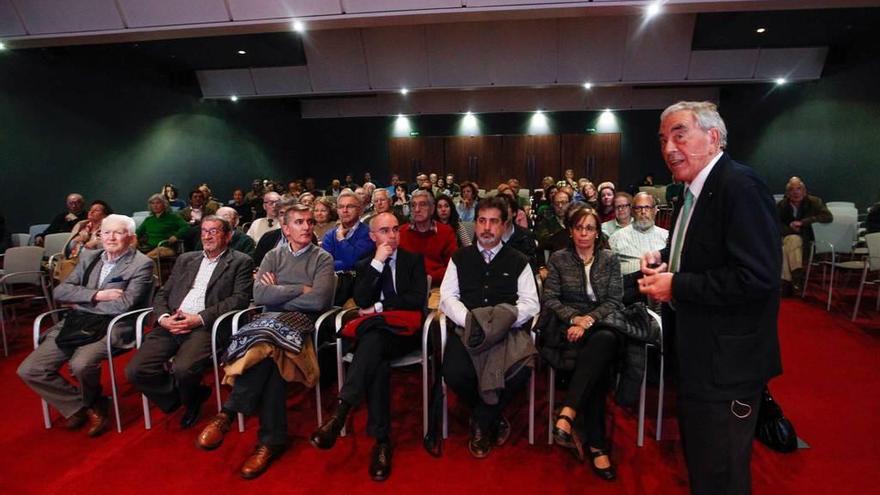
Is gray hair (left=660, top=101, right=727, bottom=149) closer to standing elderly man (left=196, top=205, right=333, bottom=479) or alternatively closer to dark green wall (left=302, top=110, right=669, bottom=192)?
standing elderly man (left=196, top=205, right=333, bottom=479)

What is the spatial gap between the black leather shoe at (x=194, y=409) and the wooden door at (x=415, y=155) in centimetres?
1178

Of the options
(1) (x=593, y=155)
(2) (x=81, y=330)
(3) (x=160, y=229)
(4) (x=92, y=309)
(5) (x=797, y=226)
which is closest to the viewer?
(2) (x=81, y=330)

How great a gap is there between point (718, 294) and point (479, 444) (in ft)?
5.27

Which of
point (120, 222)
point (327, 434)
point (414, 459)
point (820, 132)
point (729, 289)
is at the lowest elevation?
point (414, 459)

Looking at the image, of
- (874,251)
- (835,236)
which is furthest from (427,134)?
(874,251)

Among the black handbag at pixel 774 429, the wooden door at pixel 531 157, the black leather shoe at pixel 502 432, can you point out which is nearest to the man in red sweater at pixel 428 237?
the black leather shoe at pixel 502 432

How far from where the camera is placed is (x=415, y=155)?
557 inches

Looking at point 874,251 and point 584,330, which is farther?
point 874,251

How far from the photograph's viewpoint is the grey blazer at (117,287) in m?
2.83

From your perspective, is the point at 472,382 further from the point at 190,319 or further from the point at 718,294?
the point at 190,319

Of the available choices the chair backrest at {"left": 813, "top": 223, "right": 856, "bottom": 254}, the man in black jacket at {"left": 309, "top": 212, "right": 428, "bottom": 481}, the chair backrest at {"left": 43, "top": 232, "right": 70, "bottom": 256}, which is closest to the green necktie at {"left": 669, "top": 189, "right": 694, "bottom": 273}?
the man in black jacket at {"left": 309, "top": 212, "right": 428, "bottom": 481}

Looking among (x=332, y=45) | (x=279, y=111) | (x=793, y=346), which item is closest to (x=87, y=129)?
(x=332, y=45)

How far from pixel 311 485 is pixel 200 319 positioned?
115 cm

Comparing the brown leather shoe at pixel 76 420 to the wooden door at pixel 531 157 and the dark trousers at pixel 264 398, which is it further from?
the wooden door at pixel 531 157
